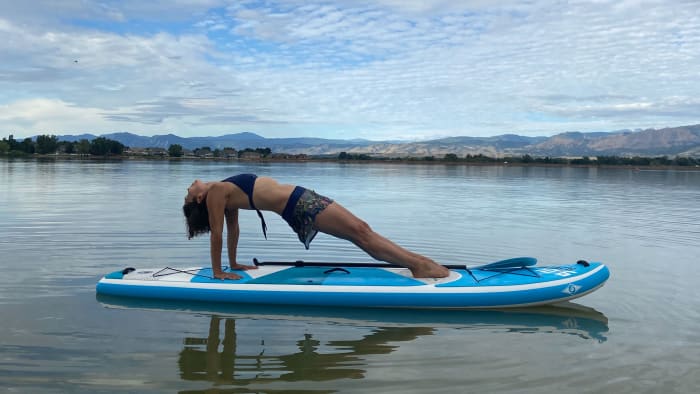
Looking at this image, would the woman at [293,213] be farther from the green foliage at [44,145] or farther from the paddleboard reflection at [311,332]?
the green foliage at [44,145]

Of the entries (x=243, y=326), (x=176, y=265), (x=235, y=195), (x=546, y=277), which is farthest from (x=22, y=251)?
(x=546, y=277)

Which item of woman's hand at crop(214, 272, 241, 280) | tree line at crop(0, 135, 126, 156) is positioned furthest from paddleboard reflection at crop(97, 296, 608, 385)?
tree line at crop(0, 135, 126, 156)

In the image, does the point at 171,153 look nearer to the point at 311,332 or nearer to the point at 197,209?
the point at 197,209

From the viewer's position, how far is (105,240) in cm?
1297

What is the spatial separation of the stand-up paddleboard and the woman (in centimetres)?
27

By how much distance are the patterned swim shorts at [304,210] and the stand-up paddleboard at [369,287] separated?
68 cm

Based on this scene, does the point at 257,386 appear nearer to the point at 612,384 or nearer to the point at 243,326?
the point at 243,326

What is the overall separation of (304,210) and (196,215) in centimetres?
161

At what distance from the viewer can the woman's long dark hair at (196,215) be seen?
327 inches

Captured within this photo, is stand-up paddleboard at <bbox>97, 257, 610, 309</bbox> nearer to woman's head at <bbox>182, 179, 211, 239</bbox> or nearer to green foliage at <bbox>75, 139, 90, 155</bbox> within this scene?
woman's head at <bbox>182, 179, 211, 239</bbox>

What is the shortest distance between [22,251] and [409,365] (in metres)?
8.81

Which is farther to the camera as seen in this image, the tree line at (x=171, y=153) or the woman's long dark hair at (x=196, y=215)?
the tree line at (x=171, y=153)

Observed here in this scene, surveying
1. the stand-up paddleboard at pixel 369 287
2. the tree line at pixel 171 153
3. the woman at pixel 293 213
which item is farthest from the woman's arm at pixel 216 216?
the tree line at pixel 171 153

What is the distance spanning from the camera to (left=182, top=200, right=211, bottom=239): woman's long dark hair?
830 centimetres
